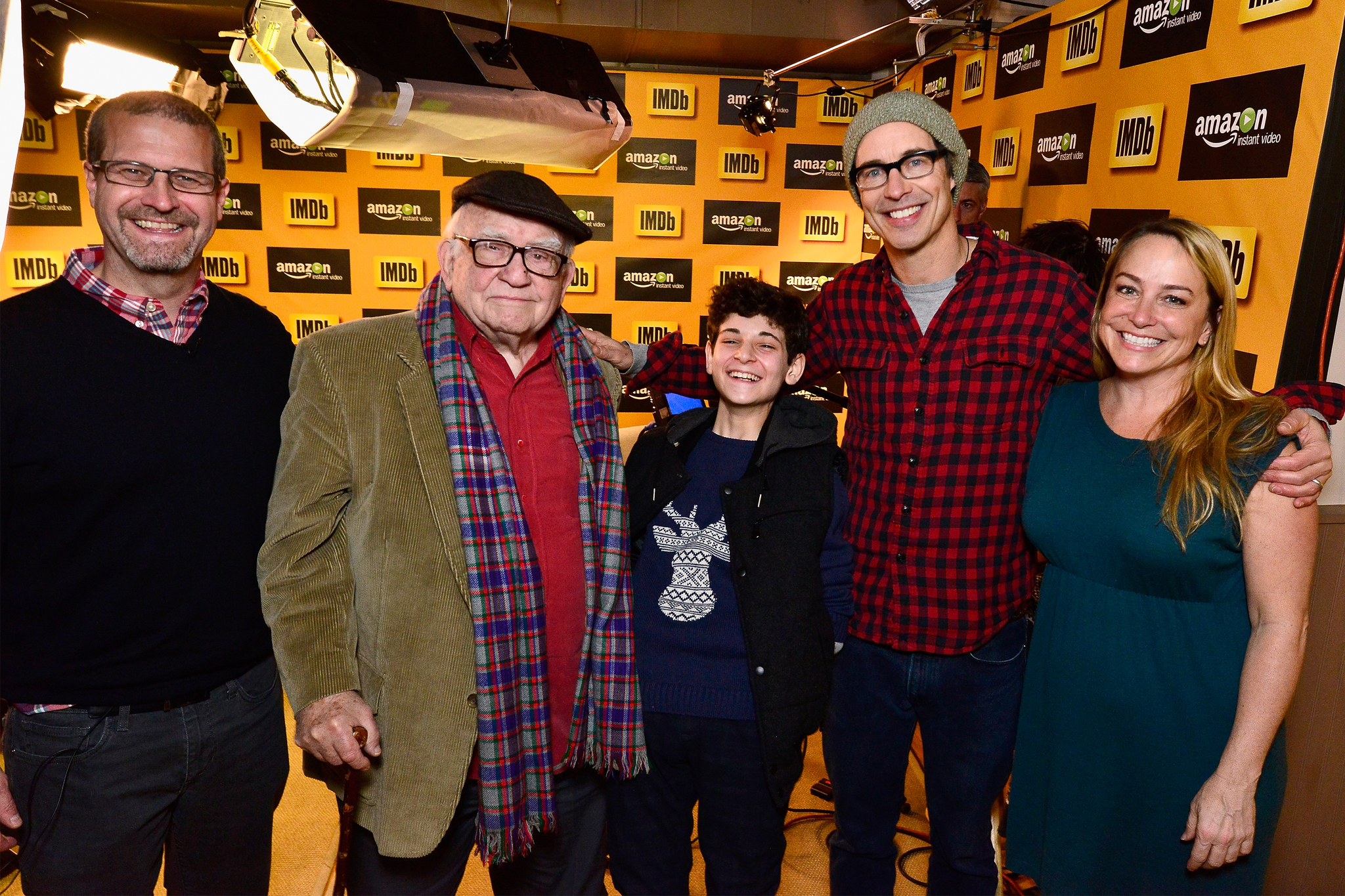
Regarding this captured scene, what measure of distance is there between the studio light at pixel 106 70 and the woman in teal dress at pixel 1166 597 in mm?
3709

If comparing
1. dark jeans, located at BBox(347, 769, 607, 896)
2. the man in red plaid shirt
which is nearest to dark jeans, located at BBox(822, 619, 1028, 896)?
the man in red plaid shirt

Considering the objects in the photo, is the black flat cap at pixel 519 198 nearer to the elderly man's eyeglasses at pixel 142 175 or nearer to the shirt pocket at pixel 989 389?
the elderly man's eyeglasses at pixel 142 175

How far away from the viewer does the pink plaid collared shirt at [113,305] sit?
58.4 inches

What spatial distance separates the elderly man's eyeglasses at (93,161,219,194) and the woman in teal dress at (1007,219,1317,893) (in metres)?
1.74

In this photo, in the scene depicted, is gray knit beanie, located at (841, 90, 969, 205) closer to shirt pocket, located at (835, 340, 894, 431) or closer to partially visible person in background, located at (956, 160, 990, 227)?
shirt pocket, located at (835, 340, 894, 431)

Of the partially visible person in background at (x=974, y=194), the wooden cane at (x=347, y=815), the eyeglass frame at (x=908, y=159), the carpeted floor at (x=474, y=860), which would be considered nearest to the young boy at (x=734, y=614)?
the eyeglass frame at (x=908, y=159)

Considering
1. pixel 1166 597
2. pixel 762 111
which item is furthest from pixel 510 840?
pixel 762 111

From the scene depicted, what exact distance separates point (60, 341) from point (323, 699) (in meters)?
0.77

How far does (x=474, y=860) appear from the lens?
8.64 ft

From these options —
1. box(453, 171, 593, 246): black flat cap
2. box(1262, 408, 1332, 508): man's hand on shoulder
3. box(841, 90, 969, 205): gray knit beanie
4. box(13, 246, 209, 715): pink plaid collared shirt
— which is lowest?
box(1262, 408, 1332, 508): man's hand on shoulder

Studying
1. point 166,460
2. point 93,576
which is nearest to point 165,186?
point 166,460

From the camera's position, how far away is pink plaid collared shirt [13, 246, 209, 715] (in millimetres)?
1484

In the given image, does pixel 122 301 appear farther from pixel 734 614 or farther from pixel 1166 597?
pixel 1166 597

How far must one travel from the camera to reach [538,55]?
3.09m
